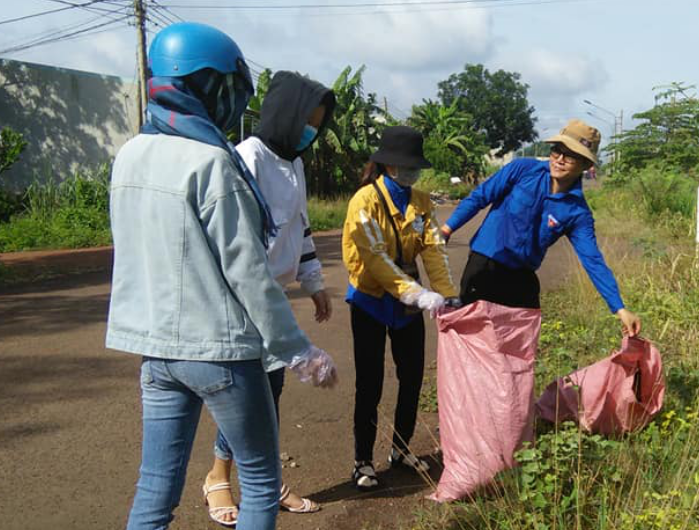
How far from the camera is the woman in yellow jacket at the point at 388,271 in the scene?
138 inches

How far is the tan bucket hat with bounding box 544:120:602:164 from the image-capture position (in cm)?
370

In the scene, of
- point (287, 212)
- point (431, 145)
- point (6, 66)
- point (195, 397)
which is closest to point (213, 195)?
point (195, 397)

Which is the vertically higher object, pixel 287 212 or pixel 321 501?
pixel 287 212

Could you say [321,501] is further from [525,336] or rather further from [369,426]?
[525,336]

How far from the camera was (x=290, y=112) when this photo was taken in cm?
301

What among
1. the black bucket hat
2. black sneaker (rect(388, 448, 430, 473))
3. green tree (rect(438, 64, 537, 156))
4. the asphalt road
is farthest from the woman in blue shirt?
green tree (rect(438, 64, 537, 156))

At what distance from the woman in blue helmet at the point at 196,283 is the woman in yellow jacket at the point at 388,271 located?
1.30 metres

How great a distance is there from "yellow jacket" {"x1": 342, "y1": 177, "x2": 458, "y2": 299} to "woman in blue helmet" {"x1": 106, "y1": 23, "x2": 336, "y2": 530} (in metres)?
1.28

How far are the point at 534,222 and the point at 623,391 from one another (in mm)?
972

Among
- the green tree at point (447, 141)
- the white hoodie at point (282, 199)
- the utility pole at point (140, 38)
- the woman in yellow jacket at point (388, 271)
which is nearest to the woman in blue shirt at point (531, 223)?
the woman in yellow jacket at point (388, 271)

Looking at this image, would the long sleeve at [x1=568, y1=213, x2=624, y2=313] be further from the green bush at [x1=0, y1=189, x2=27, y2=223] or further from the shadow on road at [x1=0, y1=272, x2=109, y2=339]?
the green bush at [x1=0, y1=189, x2=27, y2=223]

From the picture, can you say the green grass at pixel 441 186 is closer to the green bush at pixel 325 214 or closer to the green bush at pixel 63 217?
the green bush at pixel 325 214

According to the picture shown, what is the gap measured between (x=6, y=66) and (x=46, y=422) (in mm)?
15412

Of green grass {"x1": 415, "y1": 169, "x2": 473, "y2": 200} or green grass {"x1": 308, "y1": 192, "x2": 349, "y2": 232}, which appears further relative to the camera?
green grass {"x1": 415, "y1": 169, "x2": 473, "y2": 200}
